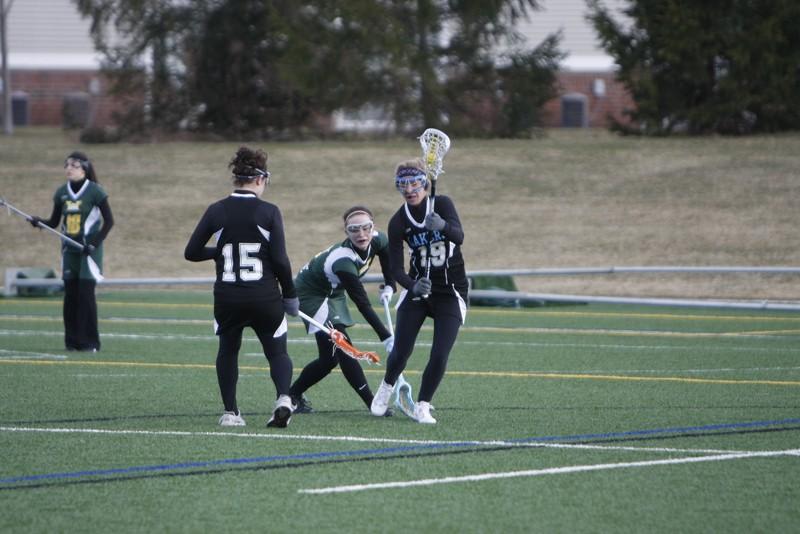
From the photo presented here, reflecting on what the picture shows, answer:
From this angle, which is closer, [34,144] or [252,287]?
[252,287]

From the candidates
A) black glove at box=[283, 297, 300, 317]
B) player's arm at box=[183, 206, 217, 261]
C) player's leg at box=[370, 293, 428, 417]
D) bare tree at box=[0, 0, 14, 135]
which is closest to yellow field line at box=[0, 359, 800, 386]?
player's leg at box=[370, 293, 428, 417]

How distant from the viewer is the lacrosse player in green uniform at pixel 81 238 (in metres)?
14.5

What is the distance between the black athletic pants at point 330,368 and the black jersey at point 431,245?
0.91 m

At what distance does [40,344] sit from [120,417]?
5965 mm

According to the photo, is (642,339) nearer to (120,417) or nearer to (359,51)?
(120,417)

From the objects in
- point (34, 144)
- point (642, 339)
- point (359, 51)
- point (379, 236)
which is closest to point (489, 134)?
point (359, 51)

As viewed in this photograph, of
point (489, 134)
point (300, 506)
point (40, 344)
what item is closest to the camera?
point (300, 506)

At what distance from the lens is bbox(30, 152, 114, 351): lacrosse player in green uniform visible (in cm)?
1445

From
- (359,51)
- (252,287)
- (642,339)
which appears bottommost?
(642,339)

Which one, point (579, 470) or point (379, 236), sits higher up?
point (379, 236)

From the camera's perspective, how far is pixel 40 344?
15.5m

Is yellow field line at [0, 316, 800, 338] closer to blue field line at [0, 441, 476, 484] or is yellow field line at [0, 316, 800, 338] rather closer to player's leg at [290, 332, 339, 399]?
player's leg at [290, 332, 339, 399]

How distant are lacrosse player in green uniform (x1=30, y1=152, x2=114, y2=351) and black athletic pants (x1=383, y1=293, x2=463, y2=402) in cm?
562

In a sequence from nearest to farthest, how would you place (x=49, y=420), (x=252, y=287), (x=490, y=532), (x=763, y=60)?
(x=490, y=532) < (x=252, y=287) < (x=49, y=420) < (x=763, y=60)
